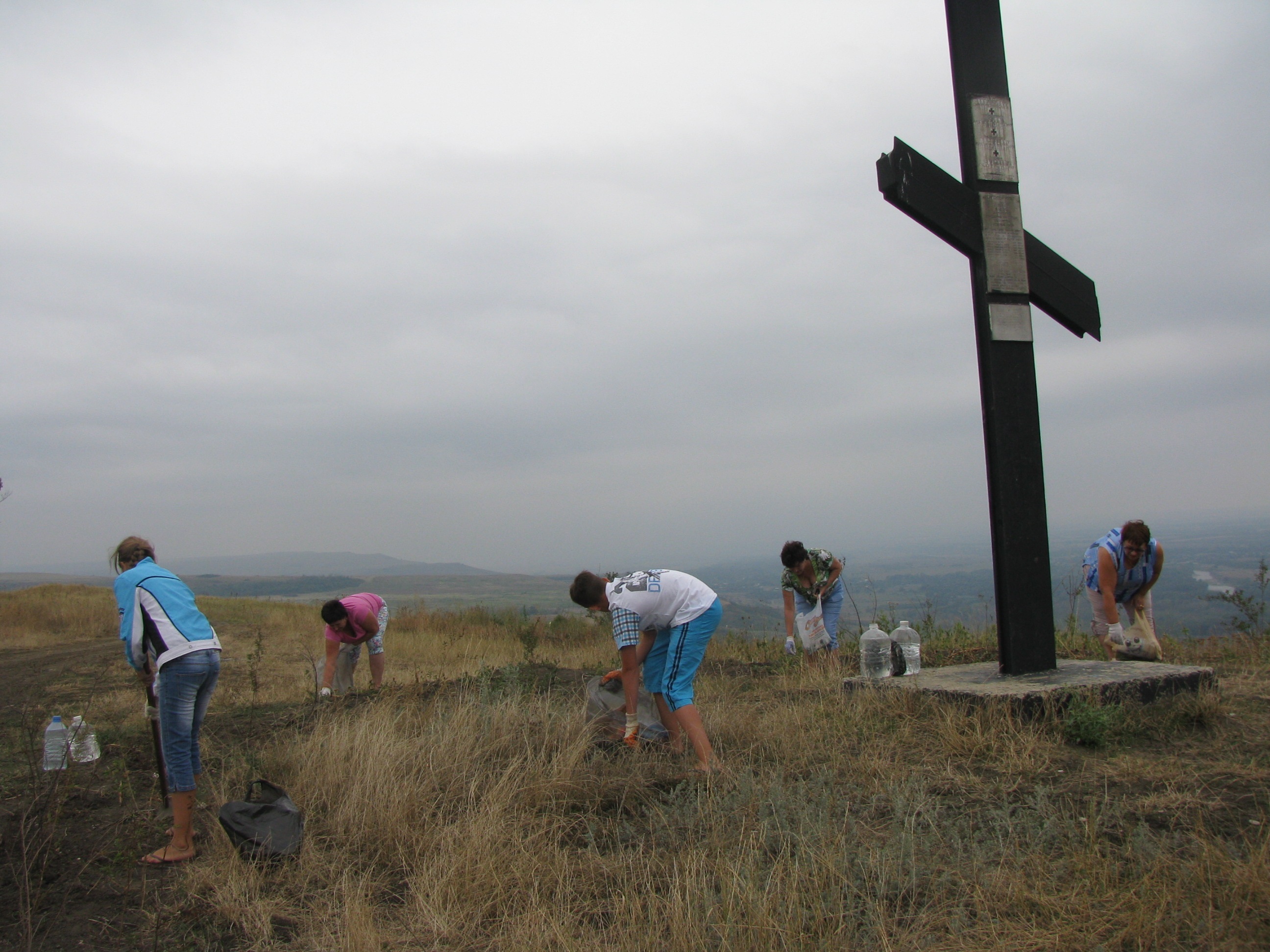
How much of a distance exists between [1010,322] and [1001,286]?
0.25 m

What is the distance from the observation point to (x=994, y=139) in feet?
19.0

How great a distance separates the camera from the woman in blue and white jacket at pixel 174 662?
420 centimetres

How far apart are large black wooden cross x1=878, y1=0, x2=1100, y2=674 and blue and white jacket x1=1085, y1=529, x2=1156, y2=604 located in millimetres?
1794

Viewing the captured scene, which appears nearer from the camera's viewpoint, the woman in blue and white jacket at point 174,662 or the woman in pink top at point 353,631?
the woman in blue and white jacket at point 174,662

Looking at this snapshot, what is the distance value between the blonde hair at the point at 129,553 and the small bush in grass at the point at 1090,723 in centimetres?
507

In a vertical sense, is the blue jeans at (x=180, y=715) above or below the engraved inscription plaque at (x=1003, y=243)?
below

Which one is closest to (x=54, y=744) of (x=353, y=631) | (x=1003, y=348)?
(x=353, y=631)

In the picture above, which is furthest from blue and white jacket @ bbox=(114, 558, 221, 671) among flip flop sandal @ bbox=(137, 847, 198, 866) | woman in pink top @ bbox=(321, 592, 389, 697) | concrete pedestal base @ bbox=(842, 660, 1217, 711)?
concrete pedestal base @ bbox=(842, 660, 1217, 711)

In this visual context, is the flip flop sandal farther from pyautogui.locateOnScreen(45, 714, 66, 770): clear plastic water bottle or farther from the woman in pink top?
the woman in pink top

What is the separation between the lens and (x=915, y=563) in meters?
53.7

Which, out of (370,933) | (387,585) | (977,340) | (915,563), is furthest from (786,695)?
(387,585)

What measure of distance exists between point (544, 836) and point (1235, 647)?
23.1 ft

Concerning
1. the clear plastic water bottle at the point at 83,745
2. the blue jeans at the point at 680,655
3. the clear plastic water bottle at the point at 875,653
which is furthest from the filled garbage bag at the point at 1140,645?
the clear plastic water bottle at the point at 83,745

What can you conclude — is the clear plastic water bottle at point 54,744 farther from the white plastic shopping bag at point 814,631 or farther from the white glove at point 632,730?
the white plastic shopping bag at point 814,631
